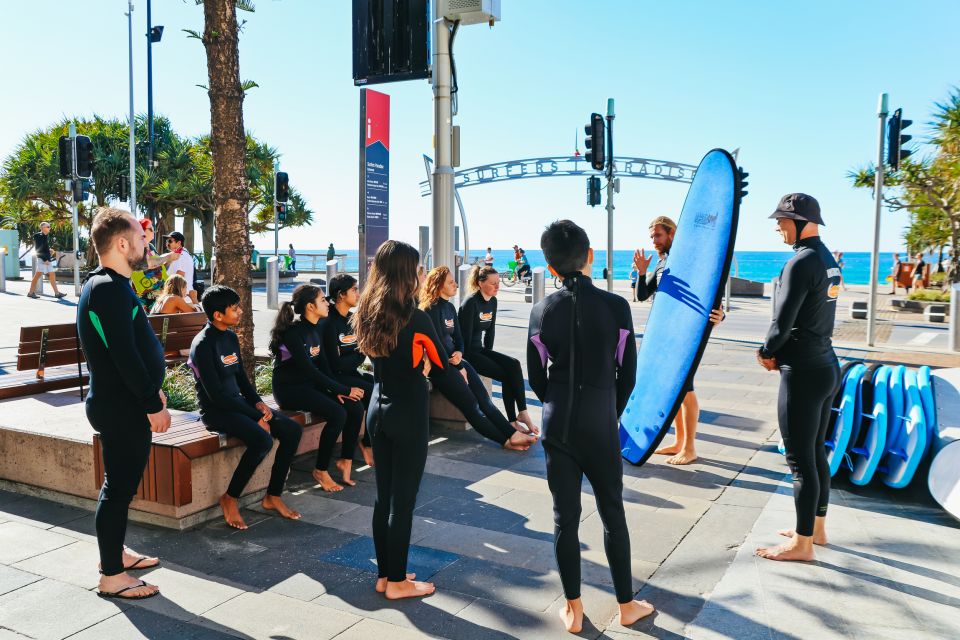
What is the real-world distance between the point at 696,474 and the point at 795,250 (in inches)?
92.0

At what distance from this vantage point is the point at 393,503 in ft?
11.6

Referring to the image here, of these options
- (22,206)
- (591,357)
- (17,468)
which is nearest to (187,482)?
(17,468)

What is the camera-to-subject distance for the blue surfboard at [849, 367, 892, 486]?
5109 mm

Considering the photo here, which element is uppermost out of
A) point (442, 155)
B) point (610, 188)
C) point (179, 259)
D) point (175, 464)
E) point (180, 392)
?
point (610, 188)

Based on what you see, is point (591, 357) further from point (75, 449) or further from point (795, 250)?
point (75, 449)

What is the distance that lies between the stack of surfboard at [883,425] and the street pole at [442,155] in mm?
3762

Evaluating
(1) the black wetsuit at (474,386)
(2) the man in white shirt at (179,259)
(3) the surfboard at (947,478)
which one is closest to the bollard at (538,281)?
(2) the man in white shirt at (179,259)

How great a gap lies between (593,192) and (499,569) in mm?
15306

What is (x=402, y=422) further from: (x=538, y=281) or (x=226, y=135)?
(x=538, y=281)

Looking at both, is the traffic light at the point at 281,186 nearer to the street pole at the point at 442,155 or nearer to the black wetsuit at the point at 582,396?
the street pole at the point at 442,155

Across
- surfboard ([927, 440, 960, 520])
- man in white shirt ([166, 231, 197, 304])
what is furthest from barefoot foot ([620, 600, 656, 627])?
man in white shirt ([166, 231, 197, 304])

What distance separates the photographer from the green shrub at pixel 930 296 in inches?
845

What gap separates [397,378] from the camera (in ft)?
11.5

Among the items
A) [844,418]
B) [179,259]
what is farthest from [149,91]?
[844,418]
